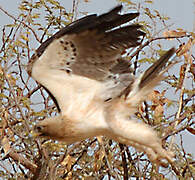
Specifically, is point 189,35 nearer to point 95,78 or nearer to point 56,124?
point 95,78

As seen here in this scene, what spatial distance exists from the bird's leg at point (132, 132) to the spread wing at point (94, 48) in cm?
19

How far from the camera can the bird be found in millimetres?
5426

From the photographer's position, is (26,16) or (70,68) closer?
(70,68)

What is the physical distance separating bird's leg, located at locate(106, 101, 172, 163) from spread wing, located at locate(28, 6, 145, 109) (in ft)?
0.63

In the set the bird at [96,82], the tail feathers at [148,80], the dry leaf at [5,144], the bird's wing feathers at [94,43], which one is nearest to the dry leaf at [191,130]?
the bird at [96,82]

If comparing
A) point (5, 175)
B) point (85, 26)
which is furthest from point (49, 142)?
point (85, 26)

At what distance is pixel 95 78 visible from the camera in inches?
224

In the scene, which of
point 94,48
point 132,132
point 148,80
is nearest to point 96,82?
point 94,48

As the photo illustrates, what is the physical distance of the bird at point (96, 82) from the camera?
5426mm

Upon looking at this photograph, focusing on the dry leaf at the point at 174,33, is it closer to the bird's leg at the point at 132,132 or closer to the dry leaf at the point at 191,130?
the dry leaf at the point at 191,130

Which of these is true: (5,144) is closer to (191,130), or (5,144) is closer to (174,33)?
(191,130)

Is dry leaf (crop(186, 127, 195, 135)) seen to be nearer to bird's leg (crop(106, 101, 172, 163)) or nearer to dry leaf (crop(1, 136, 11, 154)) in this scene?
bird's leg (crop(106, 101, 172, 163))

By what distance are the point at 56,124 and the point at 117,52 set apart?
849mm

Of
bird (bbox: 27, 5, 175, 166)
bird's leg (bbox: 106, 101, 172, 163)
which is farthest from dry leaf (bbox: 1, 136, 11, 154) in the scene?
bird's leg (bbox: 106, 101, 172, 163)
